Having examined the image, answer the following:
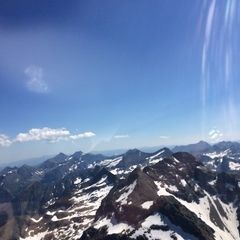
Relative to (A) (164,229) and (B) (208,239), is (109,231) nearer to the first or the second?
(A) (164,229)

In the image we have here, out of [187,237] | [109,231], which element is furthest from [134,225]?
[187,237]

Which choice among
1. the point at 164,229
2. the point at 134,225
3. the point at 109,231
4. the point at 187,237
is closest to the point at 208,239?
the point at 187,237

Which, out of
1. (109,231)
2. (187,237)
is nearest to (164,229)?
(187,237)

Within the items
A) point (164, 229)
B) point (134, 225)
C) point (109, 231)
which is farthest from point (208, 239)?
point (109, 231)

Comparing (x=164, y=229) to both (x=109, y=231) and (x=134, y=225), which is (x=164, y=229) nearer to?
(x=134, y=225)

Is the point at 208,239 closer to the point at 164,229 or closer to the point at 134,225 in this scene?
the point at 164,229

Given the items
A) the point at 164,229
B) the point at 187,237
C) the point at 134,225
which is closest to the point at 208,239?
the point at 187,237

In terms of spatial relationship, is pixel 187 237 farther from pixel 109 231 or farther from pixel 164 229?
pixel 109 231
